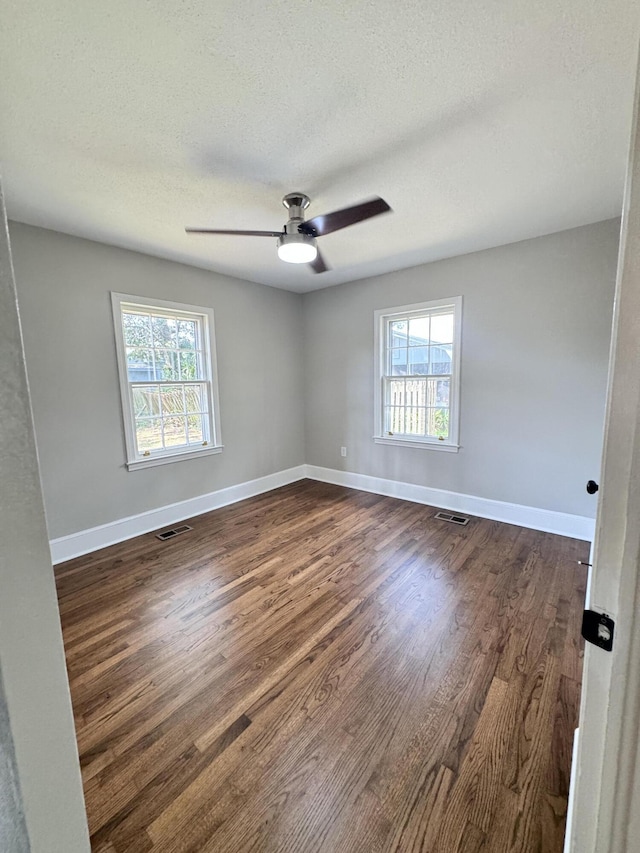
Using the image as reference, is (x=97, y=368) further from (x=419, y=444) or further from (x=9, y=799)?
(x=419, y=444)

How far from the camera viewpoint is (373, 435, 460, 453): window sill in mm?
3628

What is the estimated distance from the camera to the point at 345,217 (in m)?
1.98

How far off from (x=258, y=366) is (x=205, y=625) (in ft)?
9.64

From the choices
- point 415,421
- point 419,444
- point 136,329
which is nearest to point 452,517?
point 419,444

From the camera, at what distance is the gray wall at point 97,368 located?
2.65 meters

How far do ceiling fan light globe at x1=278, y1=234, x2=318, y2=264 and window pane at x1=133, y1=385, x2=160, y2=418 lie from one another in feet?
6.33

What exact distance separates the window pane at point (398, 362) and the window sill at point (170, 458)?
2.17m

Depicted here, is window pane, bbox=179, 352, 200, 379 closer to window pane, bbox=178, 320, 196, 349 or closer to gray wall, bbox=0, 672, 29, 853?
window pane, bbox=178, 320, 196, 349

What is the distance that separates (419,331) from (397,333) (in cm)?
27

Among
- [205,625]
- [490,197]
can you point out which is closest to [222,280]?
[490,197]

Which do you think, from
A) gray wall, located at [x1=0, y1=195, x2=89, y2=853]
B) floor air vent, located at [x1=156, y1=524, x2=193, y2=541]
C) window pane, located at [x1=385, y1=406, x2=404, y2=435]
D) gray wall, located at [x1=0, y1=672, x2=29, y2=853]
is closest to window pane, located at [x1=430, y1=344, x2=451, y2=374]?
window pane, located at [x1=385, y1=406, x2=404, y2=435]

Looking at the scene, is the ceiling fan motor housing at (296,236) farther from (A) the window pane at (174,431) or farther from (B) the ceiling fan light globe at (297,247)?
(A) the window pane at (174,431)

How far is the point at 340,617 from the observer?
2.06 m

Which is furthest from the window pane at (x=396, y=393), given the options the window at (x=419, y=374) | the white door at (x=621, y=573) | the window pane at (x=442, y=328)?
the white door at (x=621, y=573)
